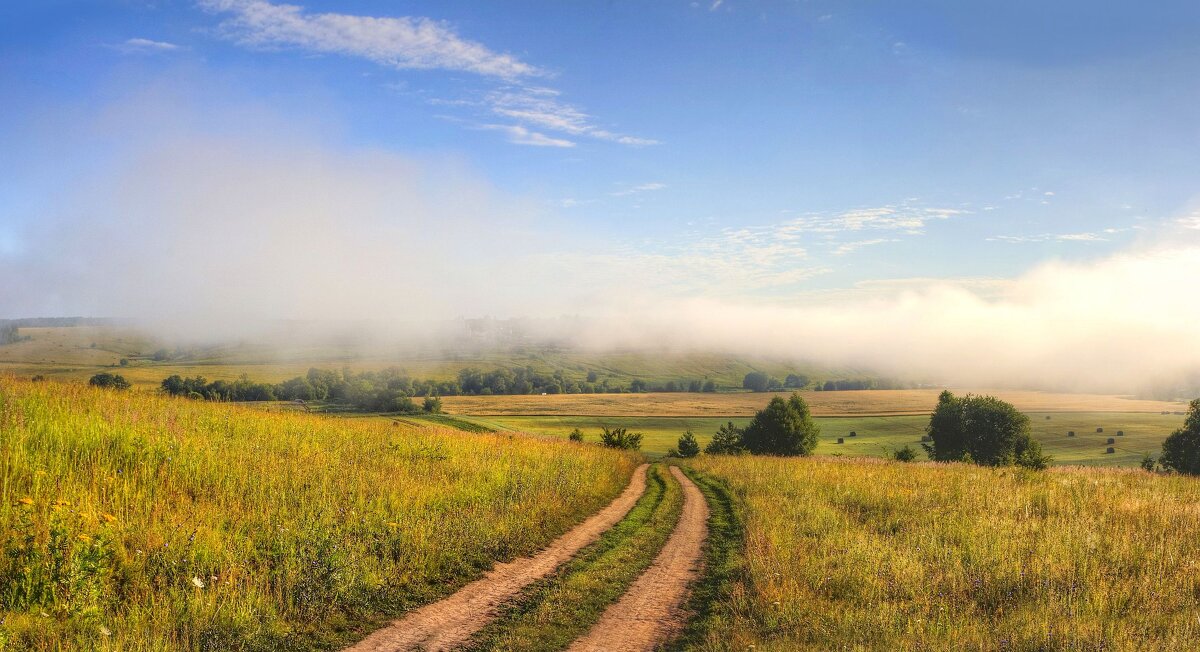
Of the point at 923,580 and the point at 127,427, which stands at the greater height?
the point at 127,427

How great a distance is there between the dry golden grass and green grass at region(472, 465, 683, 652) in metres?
114

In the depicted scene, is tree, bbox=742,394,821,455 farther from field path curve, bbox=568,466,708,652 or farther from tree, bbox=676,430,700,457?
field path curve, bbox=568,466,708,652

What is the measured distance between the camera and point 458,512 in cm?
1450

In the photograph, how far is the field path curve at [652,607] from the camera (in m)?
8.59

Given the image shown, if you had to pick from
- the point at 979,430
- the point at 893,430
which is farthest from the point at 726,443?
the point at 893,430

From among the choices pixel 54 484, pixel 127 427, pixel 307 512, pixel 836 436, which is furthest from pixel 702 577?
pixel 836 436

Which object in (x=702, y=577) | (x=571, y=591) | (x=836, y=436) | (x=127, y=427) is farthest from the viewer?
(x=836, y=436)

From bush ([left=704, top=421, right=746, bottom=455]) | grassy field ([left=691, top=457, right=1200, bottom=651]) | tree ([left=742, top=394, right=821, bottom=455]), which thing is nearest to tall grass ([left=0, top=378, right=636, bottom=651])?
grassy field ([left=691, top=457, right=1200, bottom=651])

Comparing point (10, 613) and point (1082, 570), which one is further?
point (1082, 570)

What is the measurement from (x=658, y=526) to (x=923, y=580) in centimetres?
736

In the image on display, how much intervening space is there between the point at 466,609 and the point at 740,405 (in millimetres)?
152052

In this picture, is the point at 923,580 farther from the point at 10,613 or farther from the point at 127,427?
the point at 127,427

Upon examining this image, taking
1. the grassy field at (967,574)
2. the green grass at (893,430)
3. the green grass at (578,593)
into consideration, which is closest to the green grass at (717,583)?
the grassy field at (967,574)

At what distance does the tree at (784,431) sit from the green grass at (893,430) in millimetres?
9315
